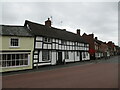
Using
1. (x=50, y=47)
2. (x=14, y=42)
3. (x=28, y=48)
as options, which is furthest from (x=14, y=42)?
(x=50, y=47)

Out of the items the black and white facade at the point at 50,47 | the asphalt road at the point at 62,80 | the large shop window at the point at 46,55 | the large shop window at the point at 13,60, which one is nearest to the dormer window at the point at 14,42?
the large shop window at the point at 13,60

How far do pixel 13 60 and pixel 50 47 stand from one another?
7362mm

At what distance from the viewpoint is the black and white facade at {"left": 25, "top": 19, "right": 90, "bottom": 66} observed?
70.6 ft

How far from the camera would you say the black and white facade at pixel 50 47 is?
21523 mm

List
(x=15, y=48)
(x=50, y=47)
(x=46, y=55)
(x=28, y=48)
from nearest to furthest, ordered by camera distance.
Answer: (x=15, y=48) < (x=28, y=48) < (x=46, y=55) < (x=50, y=47)

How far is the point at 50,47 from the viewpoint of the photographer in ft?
78.5

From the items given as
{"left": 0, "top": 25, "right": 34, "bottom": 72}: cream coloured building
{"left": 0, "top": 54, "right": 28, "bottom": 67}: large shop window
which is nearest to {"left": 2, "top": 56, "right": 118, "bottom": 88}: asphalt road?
{"left": 0, "top": 54, "right": 28, "bottom": 67}: large shop window

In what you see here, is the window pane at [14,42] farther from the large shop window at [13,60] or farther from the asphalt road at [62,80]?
the asphalt road at [62,80]

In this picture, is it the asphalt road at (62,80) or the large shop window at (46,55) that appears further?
the large shop window at (46,55)

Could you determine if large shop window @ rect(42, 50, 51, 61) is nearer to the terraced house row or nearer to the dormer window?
the terraced house row

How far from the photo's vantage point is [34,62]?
20.6 metres

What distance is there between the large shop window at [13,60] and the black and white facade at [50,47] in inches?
70.9

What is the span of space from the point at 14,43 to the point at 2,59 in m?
2.64

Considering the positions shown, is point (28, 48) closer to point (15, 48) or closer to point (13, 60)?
point (15, 48)
